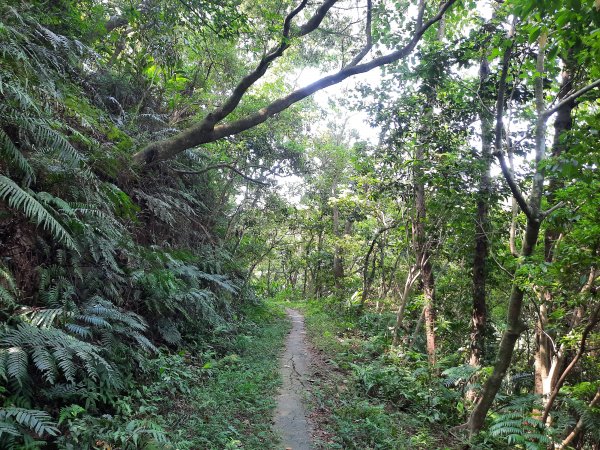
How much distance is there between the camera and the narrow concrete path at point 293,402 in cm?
509

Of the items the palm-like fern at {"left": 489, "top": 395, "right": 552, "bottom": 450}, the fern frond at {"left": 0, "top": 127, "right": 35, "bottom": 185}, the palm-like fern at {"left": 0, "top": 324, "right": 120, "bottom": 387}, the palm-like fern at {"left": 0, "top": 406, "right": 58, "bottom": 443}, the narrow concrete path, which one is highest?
the fern frond at {"left": 0, "top": 127, "right": 35, "bottom": 185}

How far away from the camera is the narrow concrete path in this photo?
5.09 meters

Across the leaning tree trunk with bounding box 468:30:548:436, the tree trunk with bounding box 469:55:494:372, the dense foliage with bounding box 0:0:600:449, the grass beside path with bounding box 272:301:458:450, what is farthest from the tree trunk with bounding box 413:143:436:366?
the leaning tree trunk with bounding box 468:30:548:436

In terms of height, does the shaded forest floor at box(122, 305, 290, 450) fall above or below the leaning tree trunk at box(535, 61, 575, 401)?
below

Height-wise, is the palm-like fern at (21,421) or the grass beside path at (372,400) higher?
the palm-like fern at (21,421)

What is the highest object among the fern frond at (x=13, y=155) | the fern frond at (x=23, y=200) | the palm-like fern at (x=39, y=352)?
the fern frond at (x=13, y=155)

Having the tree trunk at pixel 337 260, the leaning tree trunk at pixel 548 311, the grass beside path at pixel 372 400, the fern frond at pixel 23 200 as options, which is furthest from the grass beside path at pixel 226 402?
the tree trunk at pixel 337 260

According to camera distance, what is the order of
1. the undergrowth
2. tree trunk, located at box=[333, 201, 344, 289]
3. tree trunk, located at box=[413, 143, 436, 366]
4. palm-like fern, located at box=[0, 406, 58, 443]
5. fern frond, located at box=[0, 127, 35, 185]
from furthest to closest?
tree trunk, located at box=[333, 201, 344, 289], tree trunk, located at box=[413, 143, 436, 366], fern frond, located at box=[0, 127, 35, 185], the undergrowth, palm-like fern, located at box=[0, 406, 58, 443]

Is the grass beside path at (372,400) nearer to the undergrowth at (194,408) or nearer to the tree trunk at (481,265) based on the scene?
the undergrowth at (194,408)

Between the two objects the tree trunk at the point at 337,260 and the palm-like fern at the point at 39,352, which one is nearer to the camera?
the palm-like fern at the point at 39,352

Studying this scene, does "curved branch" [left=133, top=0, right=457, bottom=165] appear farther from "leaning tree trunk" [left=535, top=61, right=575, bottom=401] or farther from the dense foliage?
"leaning tree trunk" [left=535, top=61, right=575, bottom=401]

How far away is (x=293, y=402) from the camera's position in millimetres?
6289

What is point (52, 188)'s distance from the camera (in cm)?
504

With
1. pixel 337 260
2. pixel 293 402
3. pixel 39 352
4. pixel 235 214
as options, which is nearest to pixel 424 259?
pixel 293 402
